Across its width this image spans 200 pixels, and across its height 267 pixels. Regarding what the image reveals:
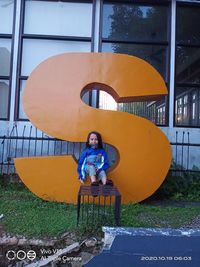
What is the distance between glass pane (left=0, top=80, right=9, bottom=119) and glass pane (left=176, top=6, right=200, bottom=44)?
395cm

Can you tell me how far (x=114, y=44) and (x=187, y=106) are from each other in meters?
2.12

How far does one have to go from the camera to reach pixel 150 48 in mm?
8500

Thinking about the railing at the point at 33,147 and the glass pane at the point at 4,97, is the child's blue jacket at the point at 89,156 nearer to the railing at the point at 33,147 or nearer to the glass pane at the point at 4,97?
the railing at the point at 33,147

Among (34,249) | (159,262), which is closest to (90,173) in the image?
(34,249)

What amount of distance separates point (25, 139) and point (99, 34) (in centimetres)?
282

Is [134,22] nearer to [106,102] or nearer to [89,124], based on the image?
[106,102]

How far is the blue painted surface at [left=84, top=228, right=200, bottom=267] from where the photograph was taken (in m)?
3.31

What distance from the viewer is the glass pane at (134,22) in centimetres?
850

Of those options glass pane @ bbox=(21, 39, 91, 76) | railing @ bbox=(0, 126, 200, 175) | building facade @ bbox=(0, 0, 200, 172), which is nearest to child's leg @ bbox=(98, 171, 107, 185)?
railing @ bbox=(0, 126, 200, 175)

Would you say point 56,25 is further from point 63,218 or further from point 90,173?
point 63,218

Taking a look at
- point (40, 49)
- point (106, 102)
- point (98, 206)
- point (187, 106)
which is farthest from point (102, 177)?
point (40, 49)

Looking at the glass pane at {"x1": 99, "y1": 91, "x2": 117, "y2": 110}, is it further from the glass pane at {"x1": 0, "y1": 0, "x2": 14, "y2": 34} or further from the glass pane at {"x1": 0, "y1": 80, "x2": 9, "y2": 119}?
the glass pane at {"x1": 0, "y1": 0, "x2": 14, "y2": 34}
